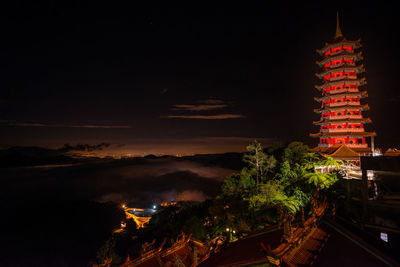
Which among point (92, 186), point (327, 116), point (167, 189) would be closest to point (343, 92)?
point (327, 116)

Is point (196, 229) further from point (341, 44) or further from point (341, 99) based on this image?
point (341, 44)

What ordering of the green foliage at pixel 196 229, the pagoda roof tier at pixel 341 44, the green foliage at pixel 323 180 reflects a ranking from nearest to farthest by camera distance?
the green foliage at pixel 323 180, the green foliage at pixel 196 229, the pagoda roof tier at pixel 341 44

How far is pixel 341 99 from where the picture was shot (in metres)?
25.9

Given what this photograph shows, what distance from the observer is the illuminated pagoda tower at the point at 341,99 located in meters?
24.6

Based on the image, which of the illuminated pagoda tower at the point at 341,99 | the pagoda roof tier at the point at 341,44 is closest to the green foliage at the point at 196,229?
the illuminated pagoda tower at the point at 341,99

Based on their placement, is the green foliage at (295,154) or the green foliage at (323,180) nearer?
the green foliage at (323,180)

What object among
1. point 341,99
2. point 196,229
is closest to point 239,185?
point 196,229

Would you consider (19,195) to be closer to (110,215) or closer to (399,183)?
(110,215)

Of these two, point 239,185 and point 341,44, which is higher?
point 341,44

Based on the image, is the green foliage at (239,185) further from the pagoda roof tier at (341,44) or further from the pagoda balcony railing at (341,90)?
the pagoda roof tier at (341,44)

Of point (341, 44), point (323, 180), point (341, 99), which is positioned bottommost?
point (323, 180)

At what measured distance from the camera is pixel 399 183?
1415cm

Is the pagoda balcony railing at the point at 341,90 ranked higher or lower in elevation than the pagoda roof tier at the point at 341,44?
lower

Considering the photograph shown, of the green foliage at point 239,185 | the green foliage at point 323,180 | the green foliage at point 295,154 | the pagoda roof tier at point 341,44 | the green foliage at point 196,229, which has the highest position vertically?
the pagoda roof tier at point 341,44
